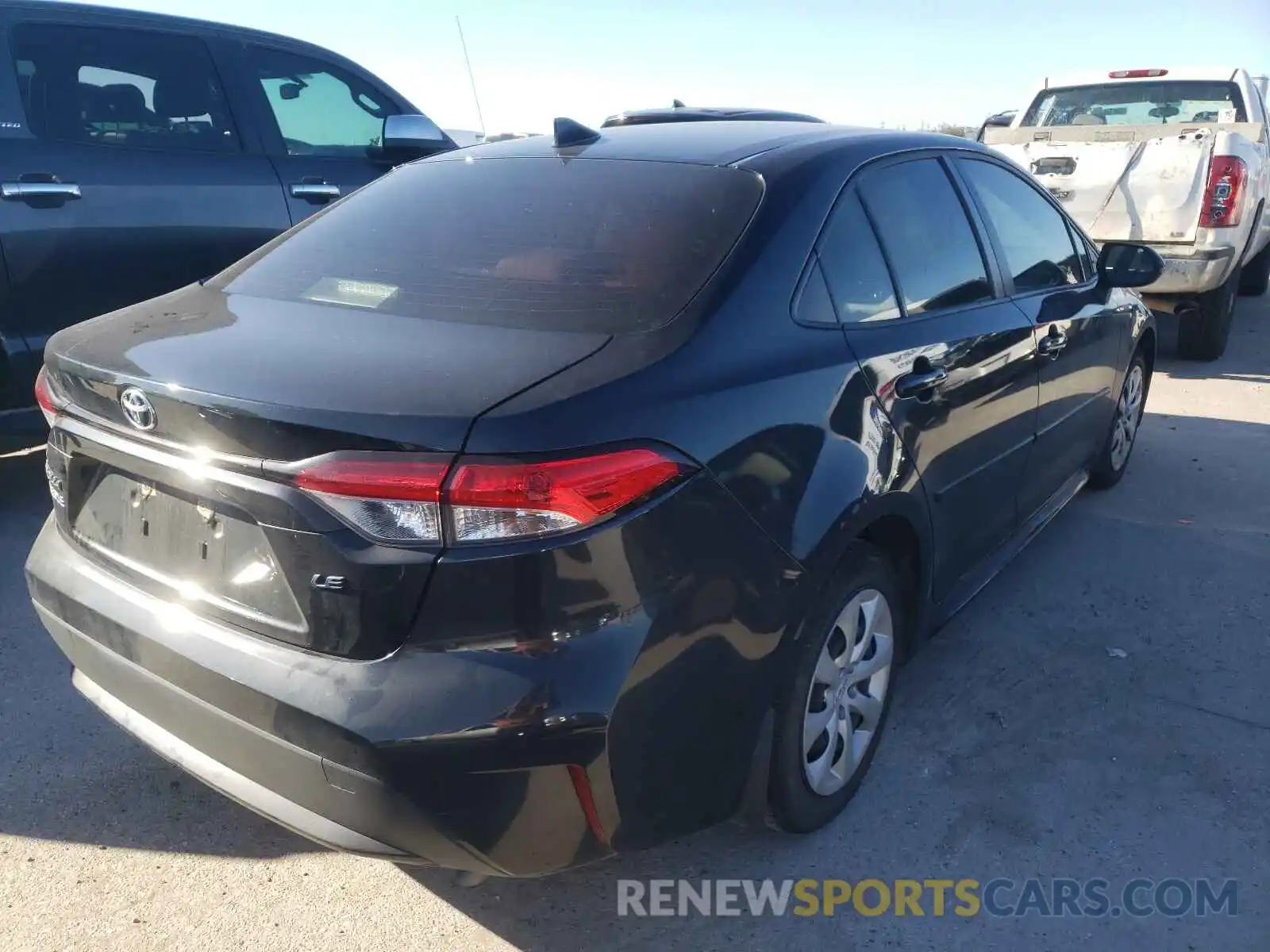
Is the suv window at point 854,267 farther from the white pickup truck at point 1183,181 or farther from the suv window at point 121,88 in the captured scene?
the white pickup truck at point 1183,181

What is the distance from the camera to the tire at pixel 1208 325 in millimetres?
7340

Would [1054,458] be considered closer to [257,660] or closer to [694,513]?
[694,513]

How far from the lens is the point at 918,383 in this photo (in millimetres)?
2582

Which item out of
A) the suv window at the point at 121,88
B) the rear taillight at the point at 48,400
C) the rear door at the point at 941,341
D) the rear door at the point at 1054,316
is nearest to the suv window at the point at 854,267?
the rear door at the point at 941,341

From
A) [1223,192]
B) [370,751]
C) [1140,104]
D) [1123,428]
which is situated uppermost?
[370,751]

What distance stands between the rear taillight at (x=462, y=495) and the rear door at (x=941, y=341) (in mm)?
942

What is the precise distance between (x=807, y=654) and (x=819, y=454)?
0.44 metres

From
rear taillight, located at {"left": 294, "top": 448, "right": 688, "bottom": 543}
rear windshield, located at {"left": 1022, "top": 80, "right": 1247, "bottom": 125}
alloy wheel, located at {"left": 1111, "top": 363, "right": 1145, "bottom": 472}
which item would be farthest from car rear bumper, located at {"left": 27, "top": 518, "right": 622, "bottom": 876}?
rear windshield, located at {"left": 1022, "top": 80, "right": 1247, "bottom": 125}

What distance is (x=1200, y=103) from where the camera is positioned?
27.6ft

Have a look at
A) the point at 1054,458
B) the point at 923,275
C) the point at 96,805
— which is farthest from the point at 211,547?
the point at 1054,458

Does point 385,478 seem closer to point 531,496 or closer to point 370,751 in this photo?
point 531,496

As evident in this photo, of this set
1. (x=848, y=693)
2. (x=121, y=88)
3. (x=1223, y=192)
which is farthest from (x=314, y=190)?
(x=1223, y=192)

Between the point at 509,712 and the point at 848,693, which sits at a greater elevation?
the point at 509,712

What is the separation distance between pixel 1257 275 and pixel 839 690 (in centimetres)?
962
